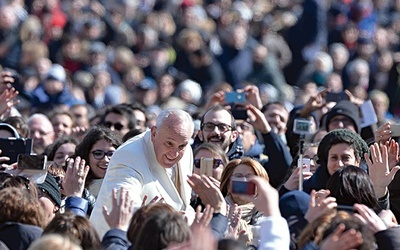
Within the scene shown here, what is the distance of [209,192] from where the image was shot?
835cm

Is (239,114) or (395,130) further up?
A: (239,114)

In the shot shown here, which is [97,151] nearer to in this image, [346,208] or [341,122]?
[341,122]

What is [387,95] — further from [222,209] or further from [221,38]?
[222,209]

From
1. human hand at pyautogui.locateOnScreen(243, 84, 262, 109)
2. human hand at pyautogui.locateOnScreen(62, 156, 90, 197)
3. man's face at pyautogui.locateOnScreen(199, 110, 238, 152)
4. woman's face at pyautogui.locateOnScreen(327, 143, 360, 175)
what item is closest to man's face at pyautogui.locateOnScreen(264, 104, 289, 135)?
human hand at pyautogui.locateOnScreen(243, 84, 262, 109)

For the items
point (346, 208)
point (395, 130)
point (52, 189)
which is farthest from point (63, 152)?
point (346, 208)

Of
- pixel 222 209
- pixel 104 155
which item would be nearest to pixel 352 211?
pixel 222 209

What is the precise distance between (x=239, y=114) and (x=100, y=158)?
207cm

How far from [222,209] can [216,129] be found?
3.53m

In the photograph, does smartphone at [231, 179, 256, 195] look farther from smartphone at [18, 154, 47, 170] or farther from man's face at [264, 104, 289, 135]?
man's face at [264, 104, 289, 135]

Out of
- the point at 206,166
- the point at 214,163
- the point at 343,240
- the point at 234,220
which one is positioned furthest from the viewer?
the point at 214,163

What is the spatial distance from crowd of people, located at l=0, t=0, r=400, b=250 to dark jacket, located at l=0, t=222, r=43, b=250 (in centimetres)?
1

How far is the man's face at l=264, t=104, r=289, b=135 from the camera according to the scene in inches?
535

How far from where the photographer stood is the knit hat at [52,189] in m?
9.58

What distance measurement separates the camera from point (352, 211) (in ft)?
27.6
